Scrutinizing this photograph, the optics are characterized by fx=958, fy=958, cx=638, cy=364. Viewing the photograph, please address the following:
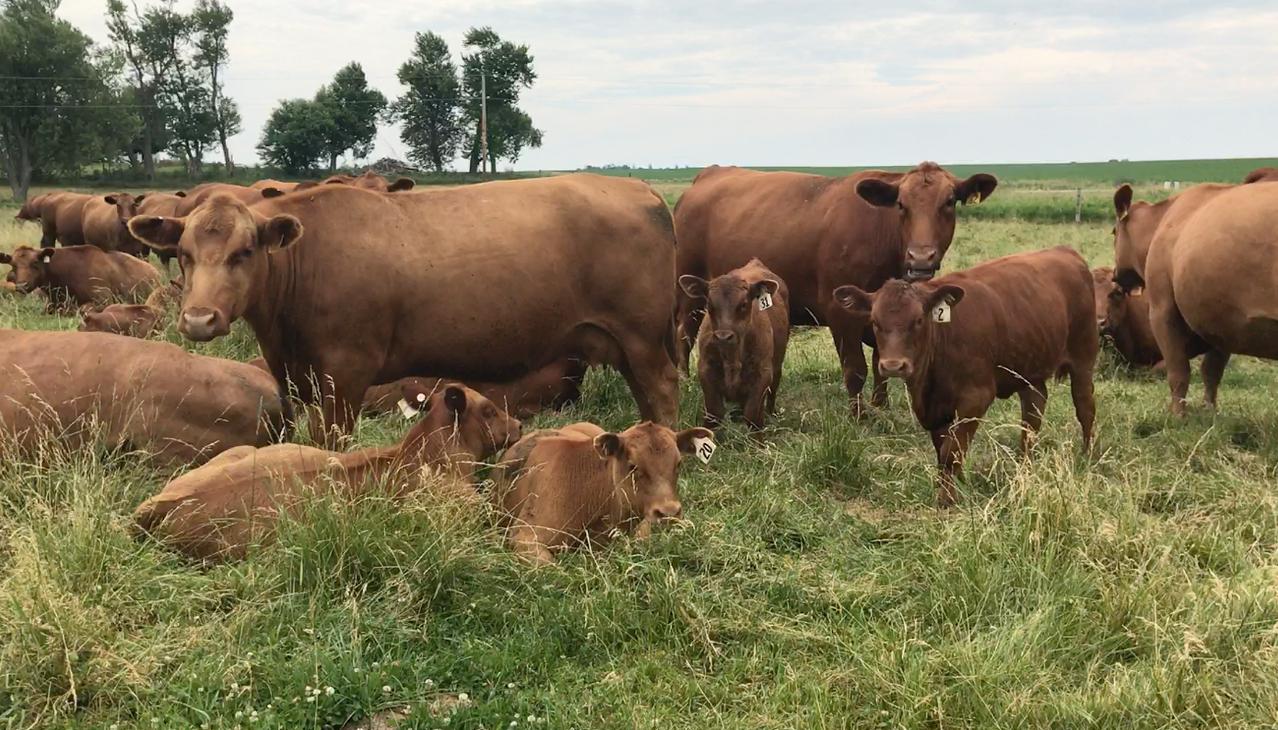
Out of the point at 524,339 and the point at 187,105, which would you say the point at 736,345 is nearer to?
the point at 524,339

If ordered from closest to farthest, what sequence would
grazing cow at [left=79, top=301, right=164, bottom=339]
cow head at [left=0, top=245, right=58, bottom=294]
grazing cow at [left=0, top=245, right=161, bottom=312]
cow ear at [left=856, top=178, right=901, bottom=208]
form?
cow ear at [left=856, top=178, right=901, bottom=208], grazing cow at [left=79, top=301, right=164, bottom=339], grazing cow at [left=0, top=245, right=161, bottom=312], cow head at [left=0, top=245, right=58, bottom=294]

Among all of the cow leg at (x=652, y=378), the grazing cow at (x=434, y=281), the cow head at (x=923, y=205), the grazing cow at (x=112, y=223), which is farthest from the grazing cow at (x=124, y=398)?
the grazing cow at (x=112, y=223)

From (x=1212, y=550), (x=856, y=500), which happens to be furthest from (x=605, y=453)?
(x=1212, y=550)

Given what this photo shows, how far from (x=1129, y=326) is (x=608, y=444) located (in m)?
8.09

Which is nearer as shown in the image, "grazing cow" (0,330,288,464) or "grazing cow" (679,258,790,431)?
"grazing cow" (0,330,288,464)

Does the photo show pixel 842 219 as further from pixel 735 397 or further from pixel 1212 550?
pixel 1212 550

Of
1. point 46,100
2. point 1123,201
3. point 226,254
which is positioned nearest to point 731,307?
point 226,254

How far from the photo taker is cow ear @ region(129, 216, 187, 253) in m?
5.86

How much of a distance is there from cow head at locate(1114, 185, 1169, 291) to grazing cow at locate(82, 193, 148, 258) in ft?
53.0

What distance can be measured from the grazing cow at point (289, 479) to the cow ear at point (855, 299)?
2442 mm

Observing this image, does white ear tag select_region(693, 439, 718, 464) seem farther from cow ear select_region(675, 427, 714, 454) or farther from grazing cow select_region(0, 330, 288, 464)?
grazing cow select_region(0, 330, 288, 464)

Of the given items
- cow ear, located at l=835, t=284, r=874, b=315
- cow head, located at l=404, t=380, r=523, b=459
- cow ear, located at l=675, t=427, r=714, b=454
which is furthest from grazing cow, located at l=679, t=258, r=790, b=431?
cow head, located at l=404, t=380, r=523, b=459

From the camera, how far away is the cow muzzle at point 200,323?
521cm

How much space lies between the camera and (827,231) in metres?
9.12
